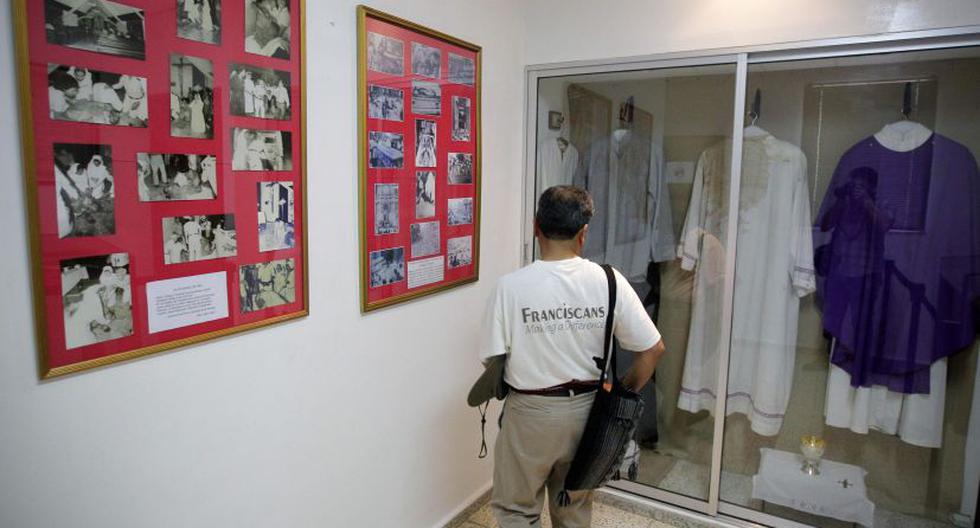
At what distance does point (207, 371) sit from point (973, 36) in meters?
2.83

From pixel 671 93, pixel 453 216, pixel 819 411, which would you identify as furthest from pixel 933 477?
pixel 453 216

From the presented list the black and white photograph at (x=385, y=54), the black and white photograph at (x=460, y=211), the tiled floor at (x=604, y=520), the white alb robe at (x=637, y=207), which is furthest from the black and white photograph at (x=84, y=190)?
the white alb robe at (x=637, y=207)

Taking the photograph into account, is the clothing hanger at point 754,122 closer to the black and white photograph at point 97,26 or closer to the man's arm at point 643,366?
the man's arm at point 643,366

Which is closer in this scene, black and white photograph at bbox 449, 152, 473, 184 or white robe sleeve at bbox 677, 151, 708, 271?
black and white photograph at bbox 449, 152, 473, 184

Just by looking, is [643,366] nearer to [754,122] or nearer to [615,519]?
[615,519]

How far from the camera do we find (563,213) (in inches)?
73.8

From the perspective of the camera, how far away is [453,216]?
2570mm

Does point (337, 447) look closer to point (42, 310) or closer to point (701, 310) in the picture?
point (42, 310)

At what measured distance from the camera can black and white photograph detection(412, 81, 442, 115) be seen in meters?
2.30

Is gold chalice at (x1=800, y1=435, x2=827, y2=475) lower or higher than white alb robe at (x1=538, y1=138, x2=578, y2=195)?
lower

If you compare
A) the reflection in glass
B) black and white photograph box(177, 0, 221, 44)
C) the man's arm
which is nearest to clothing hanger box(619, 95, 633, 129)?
the reflection in glass

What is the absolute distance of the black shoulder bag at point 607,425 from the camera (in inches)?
74.5

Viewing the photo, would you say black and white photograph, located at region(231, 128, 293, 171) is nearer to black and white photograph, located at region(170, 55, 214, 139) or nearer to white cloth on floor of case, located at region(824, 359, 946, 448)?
black and white photograph, located at region(170, 55, 214, 139)

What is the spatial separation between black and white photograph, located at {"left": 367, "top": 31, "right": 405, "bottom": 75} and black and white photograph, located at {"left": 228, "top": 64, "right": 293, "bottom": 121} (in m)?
0.40
